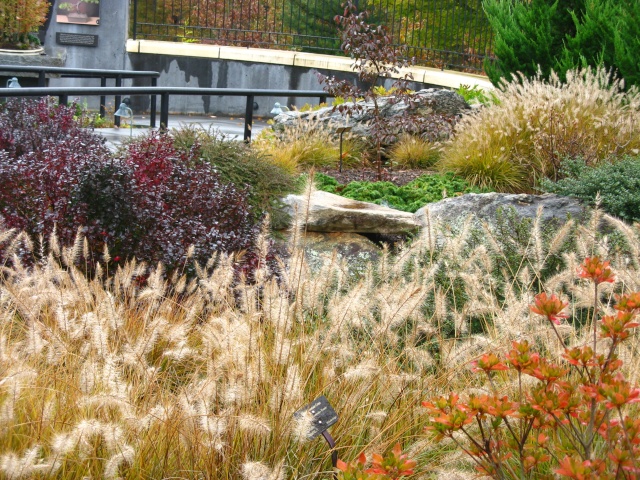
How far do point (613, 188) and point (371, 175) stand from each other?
132 inches

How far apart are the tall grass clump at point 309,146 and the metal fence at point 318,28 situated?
7.25 m

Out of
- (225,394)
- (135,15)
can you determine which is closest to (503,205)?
(225,394)

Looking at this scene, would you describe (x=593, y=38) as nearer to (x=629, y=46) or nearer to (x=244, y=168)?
(x=629, y=46)

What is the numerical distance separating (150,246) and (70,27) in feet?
49.8

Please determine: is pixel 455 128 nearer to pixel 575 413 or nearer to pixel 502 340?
pixel 502 340

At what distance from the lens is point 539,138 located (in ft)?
28.3

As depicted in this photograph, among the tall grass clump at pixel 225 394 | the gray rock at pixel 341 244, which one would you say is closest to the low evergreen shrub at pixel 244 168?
the gray rock at pixel 341 244

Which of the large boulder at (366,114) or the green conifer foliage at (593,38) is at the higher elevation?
the green conifer foliage at (593,38)

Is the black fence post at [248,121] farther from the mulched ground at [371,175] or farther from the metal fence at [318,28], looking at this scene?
the metal fence at [318,28]

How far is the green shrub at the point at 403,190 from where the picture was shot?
7.83m

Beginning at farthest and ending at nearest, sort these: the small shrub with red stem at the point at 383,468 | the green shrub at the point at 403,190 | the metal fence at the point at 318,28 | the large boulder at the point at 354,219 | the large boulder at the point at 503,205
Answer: the metal fence at the point at 318,28 < the green shrub at the point at 403,190 < the large boulder at the point at 354,219 < the large boulder at the point at 503,205 < the small shrub with red stem at the point at 383,468

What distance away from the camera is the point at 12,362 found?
9.70 feet

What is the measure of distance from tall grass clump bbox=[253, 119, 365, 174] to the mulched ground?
0.19 meters

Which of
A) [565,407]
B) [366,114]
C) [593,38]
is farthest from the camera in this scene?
[593,38]
